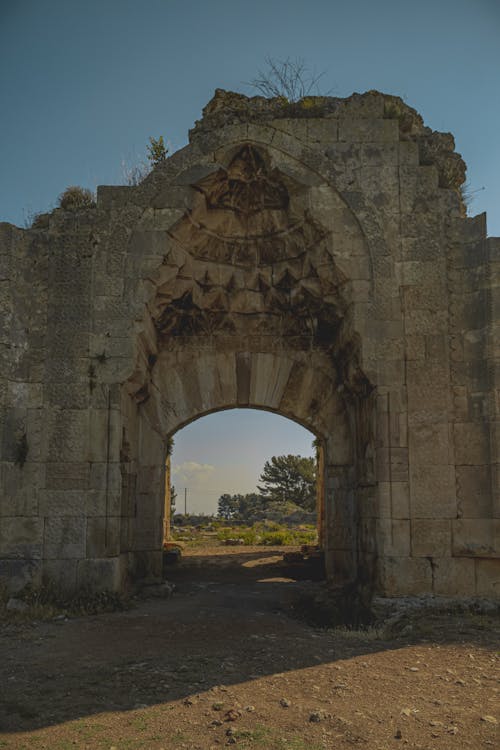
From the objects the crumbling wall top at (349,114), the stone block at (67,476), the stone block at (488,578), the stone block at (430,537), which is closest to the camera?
the stone block at (488,578)

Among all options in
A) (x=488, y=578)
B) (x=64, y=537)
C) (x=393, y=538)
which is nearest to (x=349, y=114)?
(x=393, y=538)

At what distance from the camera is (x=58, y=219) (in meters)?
7.62

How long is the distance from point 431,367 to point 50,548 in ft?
15.6

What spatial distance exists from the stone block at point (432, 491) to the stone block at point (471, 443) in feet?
0.68

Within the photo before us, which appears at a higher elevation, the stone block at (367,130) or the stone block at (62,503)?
the stone block at (367,130)

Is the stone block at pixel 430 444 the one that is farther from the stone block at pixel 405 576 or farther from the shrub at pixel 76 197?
the shrub at pixel 76 197

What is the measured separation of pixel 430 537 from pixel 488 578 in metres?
0.74

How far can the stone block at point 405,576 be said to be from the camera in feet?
22.0

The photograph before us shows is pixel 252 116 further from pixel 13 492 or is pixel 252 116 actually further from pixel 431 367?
pixel 13 492

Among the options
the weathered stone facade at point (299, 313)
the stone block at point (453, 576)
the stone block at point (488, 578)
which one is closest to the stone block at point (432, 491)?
the weathered stone facade at point (299, 313)

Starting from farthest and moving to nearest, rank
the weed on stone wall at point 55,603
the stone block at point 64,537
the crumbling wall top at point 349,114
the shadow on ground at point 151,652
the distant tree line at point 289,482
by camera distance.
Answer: the distant tree line at point 289,482 < the crumbling wall top at point 349,114 < the stone block at point 64,537 < the weed on stone wall at point 55,603 < the shadow on ground at point 151,652

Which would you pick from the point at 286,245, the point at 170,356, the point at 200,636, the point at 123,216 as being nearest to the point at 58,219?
the point at 123,216

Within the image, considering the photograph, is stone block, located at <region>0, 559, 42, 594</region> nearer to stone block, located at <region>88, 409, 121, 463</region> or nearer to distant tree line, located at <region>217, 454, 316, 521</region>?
stone block, located at <region>88, 409, 121, 463</region>

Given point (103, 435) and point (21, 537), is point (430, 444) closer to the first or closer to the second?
point (103, 435)
